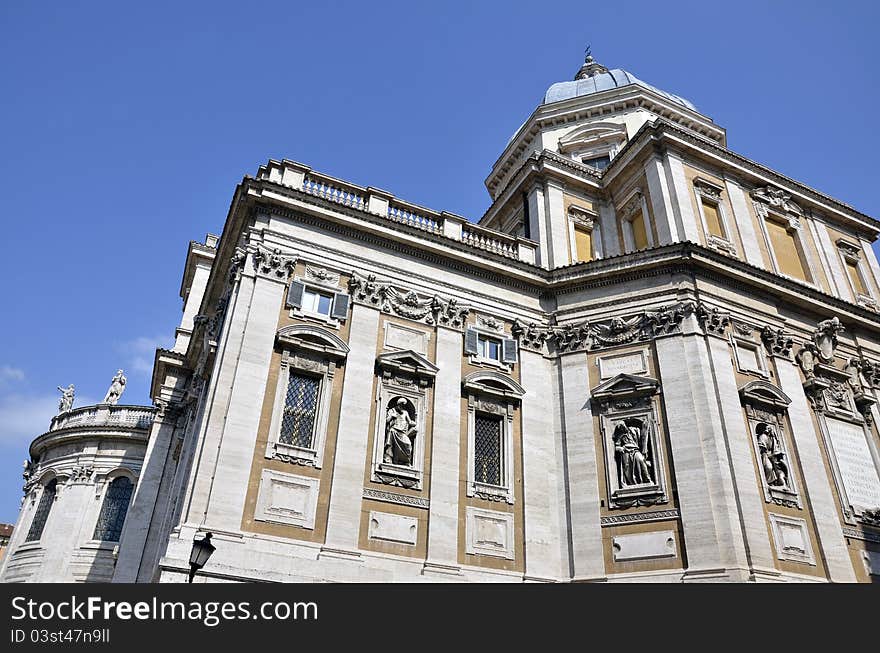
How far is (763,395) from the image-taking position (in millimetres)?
19844

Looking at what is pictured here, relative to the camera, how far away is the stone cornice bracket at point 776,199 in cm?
2540

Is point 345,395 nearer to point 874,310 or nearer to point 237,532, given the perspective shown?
point 237,532

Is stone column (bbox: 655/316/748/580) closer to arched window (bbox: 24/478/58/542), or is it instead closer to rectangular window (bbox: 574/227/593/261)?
rectangular window (bbox: 574/227/593/261)

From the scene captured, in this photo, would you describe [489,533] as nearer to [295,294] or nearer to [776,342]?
[295,294]

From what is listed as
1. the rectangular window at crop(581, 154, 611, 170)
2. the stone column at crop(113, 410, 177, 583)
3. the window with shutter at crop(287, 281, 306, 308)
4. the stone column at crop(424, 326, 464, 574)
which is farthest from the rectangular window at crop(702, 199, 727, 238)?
the stone column at crop(113, 410, 177, 583)

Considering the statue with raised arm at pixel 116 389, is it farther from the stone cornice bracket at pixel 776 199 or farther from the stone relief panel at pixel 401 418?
the stone cornice bracket at pixel 776 199

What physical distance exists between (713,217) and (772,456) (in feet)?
30.3

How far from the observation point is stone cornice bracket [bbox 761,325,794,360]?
21147 millimetres

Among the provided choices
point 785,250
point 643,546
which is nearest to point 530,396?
point 643,546

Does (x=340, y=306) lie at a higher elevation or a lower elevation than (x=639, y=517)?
higher

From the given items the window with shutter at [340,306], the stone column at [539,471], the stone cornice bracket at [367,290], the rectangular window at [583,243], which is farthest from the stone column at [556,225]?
the window with shutter at [340,306]

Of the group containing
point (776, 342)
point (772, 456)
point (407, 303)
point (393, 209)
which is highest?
point (393, 209)
